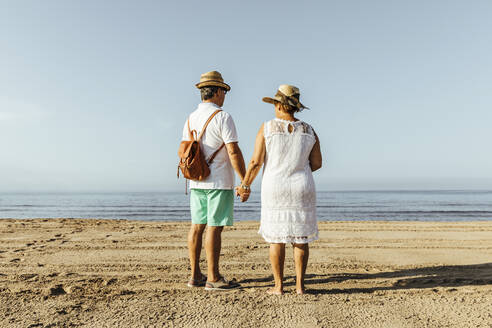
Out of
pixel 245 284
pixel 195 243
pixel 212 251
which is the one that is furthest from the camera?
pixel 245 284

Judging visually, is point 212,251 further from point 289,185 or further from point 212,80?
point 212,80

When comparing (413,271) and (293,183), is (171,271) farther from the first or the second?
(413,271)

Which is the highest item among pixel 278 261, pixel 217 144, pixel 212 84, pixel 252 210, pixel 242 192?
pixel 212 84

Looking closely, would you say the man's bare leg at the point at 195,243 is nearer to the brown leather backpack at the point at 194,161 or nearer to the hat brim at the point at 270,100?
the brown leather backpack at the point at 194,161

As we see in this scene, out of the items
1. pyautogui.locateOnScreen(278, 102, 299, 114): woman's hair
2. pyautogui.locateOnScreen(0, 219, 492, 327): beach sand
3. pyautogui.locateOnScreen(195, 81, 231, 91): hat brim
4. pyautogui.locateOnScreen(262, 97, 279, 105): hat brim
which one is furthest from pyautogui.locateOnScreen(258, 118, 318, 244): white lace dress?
pyautogui.locateOnScreen(195, 81, 231, 91): hat brim

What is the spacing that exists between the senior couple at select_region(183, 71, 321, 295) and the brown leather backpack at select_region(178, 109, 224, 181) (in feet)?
0.18

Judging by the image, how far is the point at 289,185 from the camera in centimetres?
304

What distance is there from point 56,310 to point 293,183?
2308mm

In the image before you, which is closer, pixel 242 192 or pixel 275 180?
pixel 275 180

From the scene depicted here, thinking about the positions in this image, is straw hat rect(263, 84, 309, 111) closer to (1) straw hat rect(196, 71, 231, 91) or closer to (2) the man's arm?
(2) the man's arm

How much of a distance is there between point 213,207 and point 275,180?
74 cm

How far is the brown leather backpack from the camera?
331cm

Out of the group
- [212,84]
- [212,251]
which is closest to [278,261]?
[212,251]

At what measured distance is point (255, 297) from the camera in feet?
9.99
